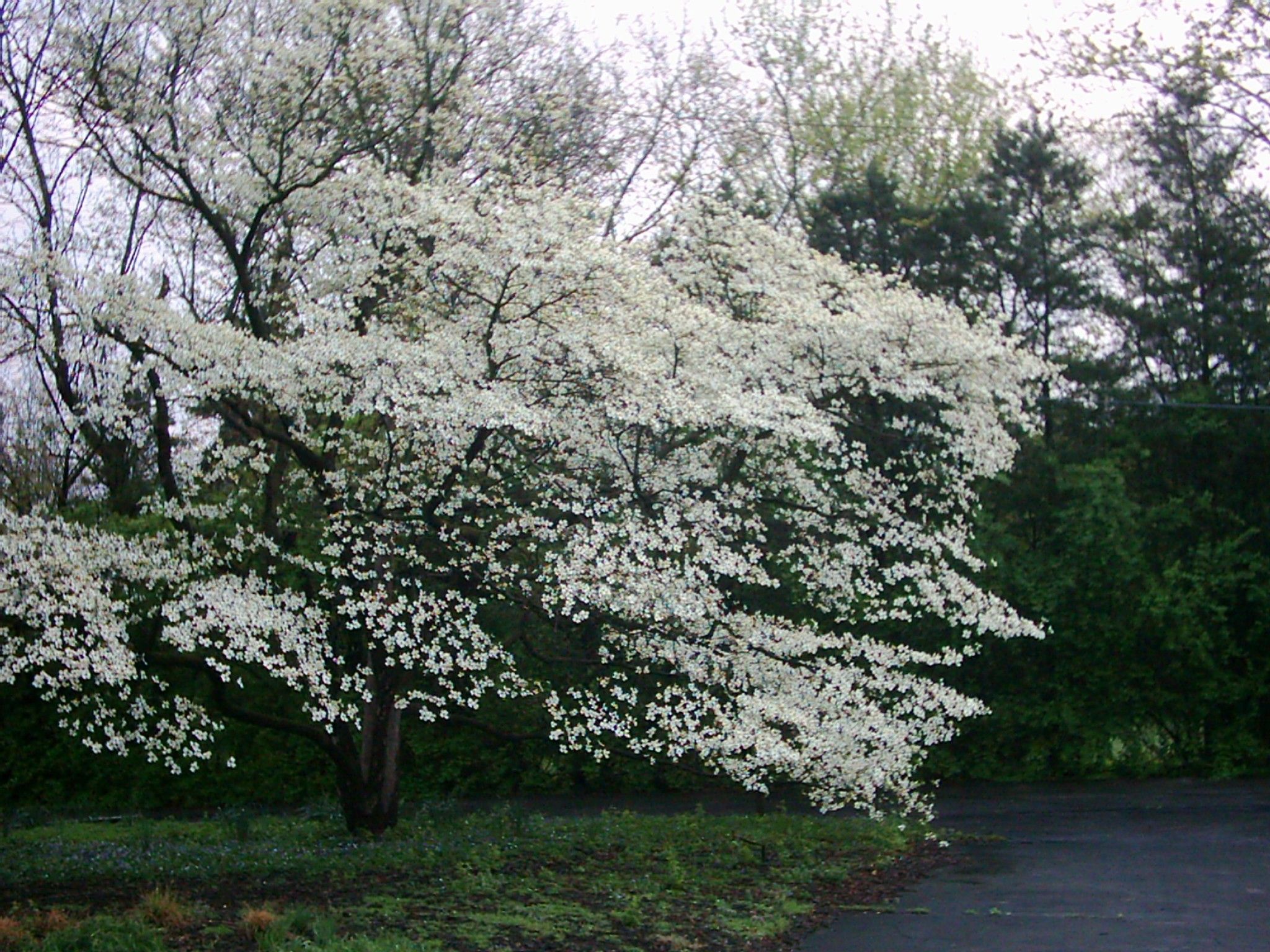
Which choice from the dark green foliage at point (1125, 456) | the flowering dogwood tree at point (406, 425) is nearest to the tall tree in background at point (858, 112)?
the dark green foliage at point (1125, 456)

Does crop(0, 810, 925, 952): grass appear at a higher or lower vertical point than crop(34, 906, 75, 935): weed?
lower

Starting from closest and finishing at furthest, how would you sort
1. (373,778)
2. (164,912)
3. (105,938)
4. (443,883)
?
(105,938) < (164,912) < (443,883) < (373,778)

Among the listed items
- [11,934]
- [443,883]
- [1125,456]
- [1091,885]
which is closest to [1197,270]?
[1125,456]

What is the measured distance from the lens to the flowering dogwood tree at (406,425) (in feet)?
35.1

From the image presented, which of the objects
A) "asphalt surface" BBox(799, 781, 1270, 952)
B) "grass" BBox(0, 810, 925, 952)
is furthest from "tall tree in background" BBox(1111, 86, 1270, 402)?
"grass" BBox(0, 810, 925, 952)

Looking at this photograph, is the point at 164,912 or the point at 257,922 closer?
the point at 257,922

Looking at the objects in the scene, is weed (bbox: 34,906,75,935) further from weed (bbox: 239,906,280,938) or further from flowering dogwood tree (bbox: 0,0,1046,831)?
flowering dogwood tree (bbox: 0,0,1046,831)

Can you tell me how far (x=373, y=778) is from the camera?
500 inches

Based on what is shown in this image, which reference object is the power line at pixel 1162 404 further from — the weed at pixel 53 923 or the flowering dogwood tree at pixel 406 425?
the weed at pixel 53 923

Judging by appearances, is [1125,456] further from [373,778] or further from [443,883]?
[443,883]

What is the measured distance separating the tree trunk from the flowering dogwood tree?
0.14ft

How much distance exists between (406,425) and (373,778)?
3670 mm

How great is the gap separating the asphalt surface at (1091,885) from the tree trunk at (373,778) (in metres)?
4.58

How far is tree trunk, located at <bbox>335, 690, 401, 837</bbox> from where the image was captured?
12.4 m
